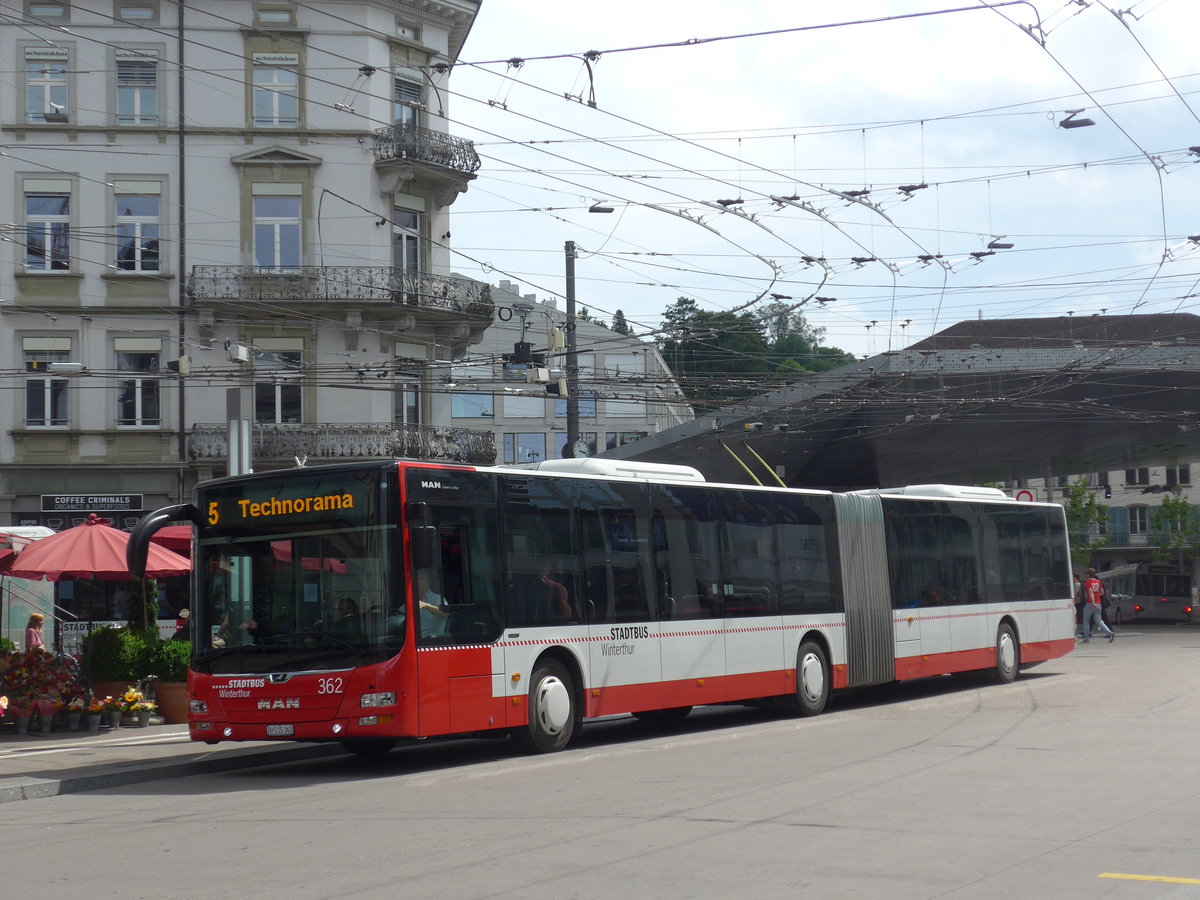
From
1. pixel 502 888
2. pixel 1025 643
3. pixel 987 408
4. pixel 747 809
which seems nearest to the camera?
pixel 502 888

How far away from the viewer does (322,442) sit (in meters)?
33.9

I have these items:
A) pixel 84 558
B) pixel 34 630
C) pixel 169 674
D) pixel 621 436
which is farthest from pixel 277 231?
pixel 621 436

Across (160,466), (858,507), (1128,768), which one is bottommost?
(1128,768)

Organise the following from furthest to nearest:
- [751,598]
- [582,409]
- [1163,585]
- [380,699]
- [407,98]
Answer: [582,409] < [1163,585] < [407,98] < [751,598] < [380,699]

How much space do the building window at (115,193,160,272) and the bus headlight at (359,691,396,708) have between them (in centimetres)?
2324

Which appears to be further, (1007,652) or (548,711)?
(1007,652)

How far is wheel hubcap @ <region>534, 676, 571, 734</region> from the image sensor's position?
14.6 m

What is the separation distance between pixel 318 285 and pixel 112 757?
20343mm

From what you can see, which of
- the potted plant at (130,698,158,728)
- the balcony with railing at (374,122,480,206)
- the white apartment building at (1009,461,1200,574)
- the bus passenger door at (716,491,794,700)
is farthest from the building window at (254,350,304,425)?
the white apartment building at (1009,461,1200,574)

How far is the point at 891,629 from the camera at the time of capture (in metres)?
20.7

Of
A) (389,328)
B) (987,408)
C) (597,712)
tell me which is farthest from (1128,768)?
(987,408)

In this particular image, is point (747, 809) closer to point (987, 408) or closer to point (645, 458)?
point (987, 408)

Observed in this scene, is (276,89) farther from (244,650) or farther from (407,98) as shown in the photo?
(244,650)

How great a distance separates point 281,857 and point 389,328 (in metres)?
27.0
